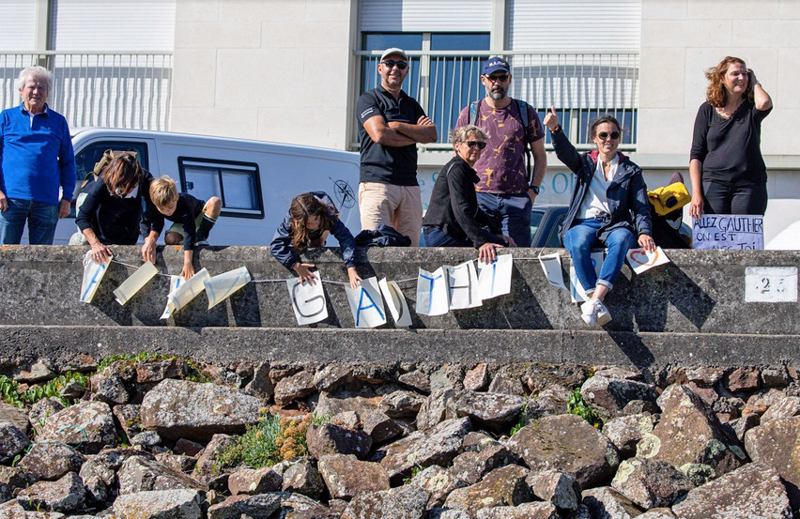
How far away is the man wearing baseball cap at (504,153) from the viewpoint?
275 inches

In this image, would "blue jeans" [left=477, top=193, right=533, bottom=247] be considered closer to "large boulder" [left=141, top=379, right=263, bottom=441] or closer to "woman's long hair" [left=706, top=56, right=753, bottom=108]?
"woman's long hair" [left=706, top=56, right=753, bottom=108]

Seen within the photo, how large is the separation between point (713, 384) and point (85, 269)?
13.8 ft

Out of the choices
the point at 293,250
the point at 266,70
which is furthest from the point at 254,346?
the point at 266,70

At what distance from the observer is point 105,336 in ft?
22.3

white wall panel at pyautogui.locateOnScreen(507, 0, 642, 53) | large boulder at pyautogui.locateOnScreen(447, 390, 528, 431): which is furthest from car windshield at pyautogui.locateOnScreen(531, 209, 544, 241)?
white wall panel at pyautogui.locateOnScreen(507, 0, 642, 53)

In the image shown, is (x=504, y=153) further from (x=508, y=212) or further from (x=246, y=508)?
(x=246, y=508)

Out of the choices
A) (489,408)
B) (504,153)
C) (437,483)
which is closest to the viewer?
(437,483)

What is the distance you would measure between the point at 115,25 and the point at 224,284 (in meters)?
10.2

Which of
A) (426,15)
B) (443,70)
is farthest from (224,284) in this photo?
(426,15)

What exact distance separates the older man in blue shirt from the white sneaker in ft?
12.9

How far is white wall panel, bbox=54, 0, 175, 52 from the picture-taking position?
1546cm

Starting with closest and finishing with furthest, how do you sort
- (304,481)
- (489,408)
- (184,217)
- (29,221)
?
(304,481) < (489,408) < (184,217) < (29,221)

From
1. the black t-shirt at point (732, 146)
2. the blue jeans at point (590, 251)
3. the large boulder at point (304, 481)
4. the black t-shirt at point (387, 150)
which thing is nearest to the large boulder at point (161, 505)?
the large boulder at point (304, 481)

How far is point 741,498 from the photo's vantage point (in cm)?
484
